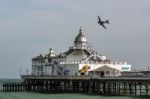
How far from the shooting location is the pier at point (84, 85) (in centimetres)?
7575

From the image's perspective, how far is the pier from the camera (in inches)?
2982

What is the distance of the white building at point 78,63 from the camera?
3658 inches

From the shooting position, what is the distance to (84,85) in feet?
284

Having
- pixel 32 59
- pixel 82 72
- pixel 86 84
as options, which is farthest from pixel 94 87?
pixel 32 59

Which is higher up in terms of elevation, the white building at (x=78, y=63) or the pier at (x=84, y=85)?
the white building at (x=78, y=63)

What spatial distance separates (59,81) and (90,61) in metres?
7.18

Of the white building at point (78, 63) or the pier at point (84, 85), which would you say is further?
the white building at point (78, 63)

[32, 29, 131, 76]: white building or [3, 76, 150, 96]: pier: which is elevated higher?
[32, 29, 131, 76]: white building

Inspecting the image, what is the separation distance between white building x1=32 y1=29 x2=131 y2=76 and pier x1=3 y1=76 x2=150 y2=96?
271cm

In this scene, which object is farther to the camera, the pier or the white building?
the white building

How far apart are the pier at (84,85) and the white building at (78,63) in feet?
8.88

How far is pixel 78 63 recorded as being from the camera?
93875 mm

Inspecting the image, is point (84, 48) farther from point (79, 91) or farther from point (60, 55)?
point (79, 91)

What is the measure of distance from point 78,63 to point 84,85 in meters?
7.97
